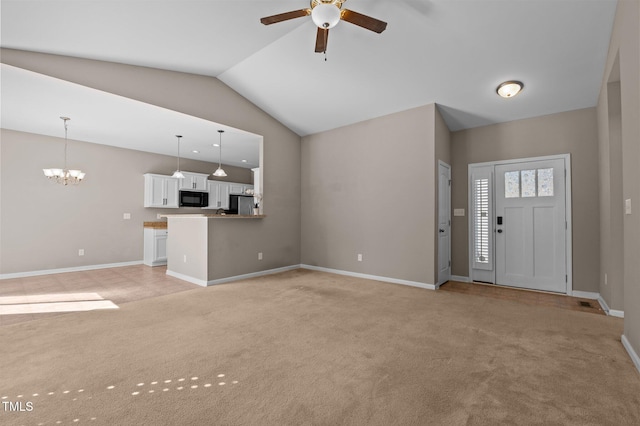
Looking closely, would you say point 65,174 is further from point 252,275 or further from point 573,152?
point 573,152

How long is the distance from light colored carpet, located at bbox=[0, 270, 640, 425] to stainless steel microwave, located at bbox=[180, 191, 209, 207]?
4.63 m

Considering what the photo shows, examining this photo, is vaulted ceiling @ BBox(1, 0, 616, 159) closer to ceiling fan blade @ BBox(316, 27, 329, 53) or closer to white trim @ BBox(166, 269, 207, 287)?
ceiling fan blade @ BBox(316, 27, 329, 53)

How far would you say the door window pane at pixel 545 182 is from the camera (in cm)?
431

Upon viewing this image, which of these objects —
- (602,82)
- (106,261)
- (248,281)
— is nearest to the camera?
(602,82)

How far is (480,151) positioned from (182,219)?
5379 millimetres

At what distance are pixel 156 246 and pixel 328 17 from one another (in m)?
5.95

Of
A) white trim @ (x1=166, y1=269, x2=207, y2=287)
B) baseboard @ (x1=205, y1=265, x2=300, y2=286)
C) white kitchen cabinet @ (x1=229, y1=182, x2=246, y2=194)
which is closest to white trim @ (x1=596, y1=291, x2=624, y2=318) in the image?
baseboard @ (x1=205, y1=265, x2=300, y2=286)

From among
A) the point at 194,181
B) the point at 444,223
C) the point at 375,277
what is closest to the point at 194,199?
the point at 194,181

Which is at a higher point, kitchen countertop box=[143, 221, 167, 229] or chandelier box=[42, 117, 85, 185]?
chandelier box=[42, 117, 85, 185]

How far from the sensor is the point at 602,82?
11.5 feet

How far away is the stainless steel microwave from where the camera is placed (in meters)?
7.53

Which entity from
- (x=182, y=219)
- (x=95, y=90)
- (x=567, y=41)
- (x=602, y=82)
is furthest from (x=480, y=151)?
(x=95, y=90)

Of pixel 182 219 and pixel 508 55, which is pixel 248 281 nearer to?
pixel 182 219

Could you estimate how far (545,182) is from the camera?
14.3 ft
